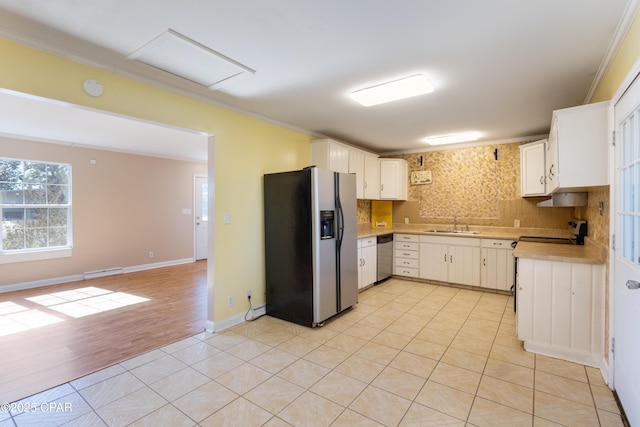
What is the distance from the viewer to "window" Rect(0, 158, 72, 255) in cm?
463

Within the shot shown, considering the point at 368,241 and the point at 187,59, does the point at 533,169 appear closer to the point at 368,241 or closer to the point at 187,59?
the point at 368,241

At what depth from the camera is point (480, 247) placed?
4359 millimetres

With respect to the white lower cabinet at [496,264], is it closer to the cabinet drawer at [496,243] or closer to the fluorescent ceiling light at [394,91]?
the cabinet drawer at [496,243]

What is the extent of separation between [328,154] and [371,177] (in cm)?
127

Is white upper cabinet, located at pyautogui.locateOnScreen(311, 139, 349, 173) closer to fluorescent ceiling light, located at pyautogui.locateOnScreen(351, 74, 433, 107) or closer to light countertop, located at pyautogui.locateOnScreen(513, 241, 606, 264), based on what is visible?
fluorescent ceiling light, located at pyautogui.locateOnScreen(351, 74, 433, 107)

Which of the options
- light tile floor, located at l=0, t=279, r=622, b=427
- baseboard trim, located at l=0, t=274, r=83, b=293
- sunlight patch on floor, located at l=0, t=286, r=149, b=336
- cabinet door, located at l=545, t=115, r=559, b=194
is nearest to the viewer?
light tile floor, located at l=0, t=279, r=622, b=427

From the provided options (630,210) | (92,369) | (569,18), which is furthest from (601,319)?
(92,369)

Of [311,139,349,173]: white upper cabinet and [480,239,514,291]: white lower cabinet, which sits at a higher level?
[311,139,349,173]: white upper cabinet

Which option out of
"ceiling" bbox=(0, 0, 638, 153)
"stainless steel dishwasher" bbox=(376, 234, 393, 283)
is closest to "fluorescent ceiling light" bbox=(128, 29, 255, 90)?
"ceiling" bbox=(0, 0, 638, 153)

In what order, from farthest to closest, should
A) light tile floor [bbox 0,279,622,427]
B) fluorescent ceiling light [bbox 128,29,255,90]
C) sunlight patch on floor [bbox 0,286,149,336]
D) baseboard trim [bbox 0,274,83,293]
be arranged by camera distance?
baseboard trim [bbox 0,274,83,293] < sunlight patch on floor [bbox 0,286,149,336] < fluorescent ceiling light [bbox 128,29,255,90] < light tile floor [bbox 0,279,622,427]

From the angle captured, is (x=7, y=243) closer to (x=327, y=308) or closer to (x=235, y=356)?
(x=235, y=356)

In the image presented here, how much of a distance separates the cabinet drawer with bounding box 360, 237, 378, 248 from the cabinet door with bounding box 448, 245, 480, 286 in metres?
1.17

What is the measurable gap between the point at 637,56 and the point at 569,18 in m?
0.41

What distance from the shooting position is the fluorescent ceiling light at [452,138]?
14.1ft
